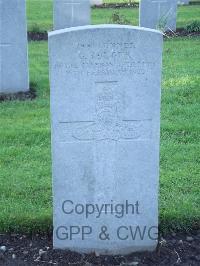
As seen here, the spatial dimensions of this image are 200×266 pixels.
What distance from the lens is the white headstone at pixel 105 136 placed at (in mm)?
3271

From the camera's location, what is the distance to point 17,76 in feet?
23.9

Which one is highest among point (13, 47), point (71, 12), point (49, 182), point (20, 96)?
point (71, 12)

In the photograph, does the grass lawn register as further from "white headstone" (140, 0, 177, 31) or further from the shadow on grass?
"white headstone" (140, 0, 177, 31)

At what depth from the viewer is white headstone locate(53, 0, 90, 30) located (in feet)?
37.0

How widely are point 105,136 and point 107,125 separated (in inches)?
2.7

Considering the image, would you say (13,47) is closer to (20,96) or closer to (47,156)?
(20,96)

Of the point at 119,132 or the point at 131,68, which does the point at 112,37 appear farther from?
the point at 119,132

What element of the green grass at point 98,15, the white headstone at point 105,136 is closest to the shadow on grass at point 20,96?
the white headstone at point 105,136

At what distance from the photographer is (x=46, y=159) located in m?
5.02

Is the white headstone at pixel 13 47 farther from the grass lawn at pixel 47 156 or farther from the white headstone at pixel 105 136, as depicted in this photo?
the white headstone at pixel 105 136

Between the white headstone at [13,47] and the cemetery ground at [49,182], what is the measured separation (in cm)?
32

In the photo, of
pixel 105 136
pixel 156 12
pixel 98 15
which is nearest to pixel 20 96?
pixel 105 136

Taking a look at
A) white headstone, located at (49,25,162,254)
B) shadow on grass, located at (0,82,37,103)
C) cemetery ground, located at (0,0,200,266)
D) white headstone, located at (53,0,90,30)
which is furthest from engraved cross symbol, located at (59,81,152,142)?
white headstone, located at (53,0,90,30)

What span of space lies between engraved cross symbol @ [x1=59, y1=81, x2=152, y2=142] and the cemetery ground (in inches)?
30.7
